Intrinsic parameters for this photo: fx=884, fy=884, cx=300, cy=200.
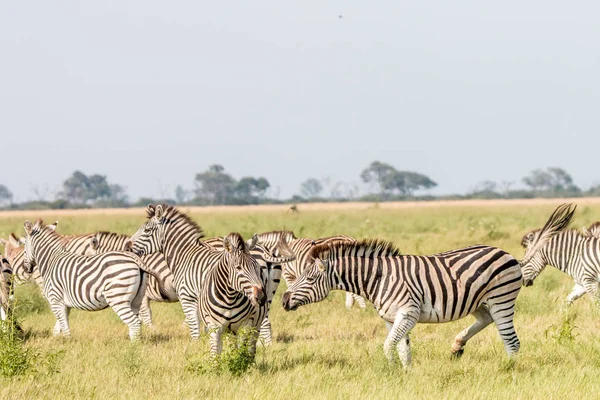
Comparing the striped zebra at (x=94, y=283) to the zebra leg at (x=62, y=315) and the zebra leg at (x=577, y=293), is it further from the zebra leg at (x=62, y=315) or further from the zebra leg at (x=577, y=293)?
the zebra leg at (x=577, y=293)

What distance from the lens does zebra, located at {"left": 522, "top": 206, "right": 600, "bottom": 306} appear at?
13.0 meters

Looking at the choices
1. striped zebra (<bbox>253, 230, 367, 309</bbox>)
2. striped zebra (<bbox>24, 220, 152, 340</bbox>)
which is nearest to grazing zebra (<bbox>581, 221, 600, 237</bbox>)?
striped zebra (<bbox>253, 230, 367, 309</bbox>)

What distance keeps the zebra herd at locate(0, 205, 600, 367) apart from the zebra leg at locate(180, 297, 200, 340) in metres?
0.01

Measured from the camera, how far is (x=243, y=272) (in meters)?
8.39

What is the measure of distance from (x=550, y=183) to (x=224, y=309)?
135m

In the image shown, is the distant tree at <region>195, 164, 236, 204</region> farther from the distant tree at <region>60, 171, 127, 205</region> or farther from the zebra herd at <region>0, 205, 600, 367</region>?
the zebra herd at <region>0, 205, 600, 367</region>

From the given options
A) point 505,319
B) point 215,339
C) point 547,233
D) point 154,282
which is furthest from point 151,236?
point 547,233

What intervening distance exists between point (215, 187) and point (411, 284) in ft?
391

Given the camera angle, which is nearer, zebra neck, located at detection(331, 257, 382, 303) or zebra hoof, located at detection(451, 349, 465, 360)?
zebra neck, located at detection(331, 257, 382, 303)

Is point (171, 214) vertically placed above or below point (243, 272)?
above

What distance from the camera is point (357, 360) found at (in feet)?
31.4

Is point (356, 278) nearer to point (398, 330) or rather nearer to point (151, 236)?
point (398, 330)

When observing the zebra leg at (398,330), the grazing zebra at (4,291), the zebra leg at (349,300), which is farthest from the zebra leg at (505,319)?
the zebra leg at (349,300)

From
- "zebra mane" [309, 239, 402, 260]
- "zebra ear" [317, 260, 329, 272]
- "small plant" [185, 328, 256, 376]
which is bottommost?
"small plant" [185, 328, 256, 376]
